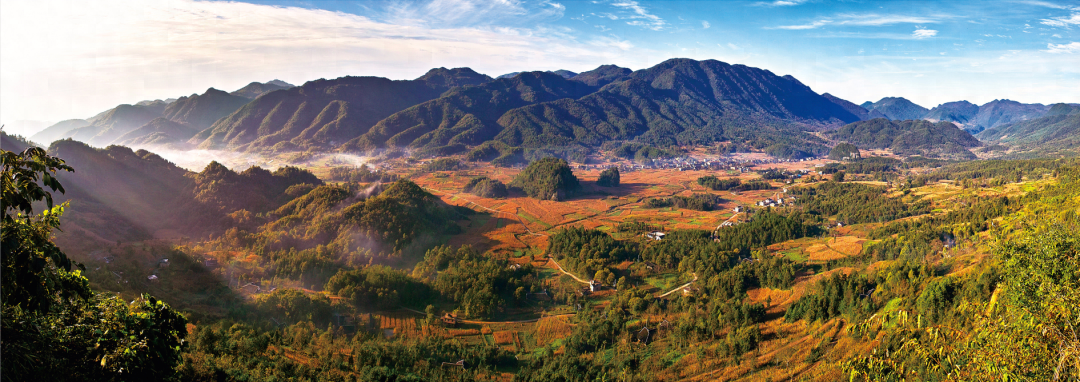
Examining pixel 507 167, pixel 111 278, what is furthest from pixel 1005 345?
pixel 507 167

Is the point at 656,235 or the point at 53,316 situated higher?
the point at 53,316

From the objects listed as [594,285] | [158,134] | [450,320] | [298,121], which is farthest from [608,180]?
[158,134]

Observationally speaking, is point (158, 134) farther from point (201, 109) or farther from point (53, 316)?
point (53, 316)

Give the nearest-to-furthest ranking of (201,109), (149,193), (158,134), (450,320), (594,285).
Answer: (450,320) < (594,285) < (149,193) < (158,134) < (201,109)

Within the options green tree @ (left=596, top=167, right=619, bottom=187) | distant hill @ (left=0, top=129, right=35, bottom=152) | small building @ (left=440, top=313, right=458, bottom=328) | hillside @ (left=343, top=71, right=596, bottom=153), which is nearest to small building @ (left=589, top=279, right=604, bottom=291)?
small building @ (left=440, top=313, right=458, bottom=328)

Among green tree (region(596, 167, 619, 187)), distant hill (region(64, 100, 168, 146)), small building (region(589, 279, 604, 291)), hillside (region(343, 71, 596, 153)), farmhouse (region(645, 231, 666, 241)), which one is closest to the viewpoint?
small building (region(589, 279, 604, 291))

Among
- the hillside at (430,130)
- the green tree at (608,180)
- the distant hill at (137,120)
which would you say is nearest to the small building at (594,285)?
the green tree at (608,180)

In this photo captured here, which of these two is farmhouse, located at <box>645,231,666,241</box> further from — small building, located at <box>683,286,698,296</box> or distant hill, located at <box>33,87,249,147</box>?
distant hill, located at <box>33,87,249,147</box>

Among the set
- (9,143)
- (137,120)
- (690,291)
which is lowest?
(690,291)

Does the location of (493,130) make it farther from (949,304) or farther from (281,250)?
(949,304)

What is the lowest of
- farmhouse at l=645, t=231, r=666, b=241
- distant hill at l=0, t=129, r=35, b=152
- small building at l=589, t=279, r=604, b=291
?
small building at l=589, t=279, r=604, b=291

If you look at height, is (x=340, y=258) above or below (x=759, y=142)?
below
